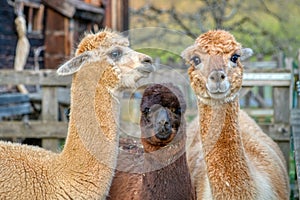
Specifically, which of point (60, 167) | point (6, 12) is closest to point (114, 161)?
point (60, 167)

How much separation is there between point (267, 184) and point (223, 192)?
706 millimetres

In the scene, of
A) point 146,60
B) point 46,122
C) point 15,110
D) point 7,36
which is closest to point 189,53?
point 146,60

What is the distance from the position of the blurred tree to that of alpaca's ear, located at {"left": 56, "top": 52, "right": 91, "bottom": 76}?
15.4m

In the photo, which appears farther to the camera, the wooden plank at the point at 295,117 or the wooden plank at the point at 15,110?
the wooden plank at the point at 15,110

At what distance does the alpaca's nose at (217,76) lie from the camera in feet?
12.9

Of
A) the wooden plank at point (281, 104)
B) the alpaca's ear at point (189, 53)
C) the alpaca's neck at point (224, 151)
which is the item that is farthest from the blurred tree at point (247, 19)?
the alpaca's neck at point (224, 151)

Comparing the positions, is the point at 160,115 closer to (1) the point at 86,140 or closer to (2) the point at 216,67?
(1) the point at 86,140

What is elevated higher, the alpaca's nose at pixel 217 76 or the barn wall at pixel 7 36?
the barn wall at pixel 7 36

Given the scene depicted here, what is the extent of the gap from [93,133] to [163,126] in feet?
1.86

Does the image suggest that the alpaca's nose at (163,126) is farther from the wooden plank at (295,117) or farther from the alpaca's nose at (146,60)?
the wooden plank at (295,117)

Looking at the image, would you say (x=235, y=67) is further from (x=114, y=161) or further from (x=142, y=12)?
(x=142, y=12)

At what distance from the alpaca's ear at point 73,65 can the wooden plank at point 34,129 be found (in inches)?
109

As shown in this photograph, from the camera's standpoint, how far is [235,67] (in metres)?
4.09

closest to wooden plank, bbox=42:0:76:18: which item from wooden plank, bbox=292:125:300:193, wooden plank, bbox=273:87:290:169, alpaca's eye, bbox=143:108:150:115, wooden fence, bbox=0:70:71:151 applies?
wooden fence, bbox=0:70:71:151
